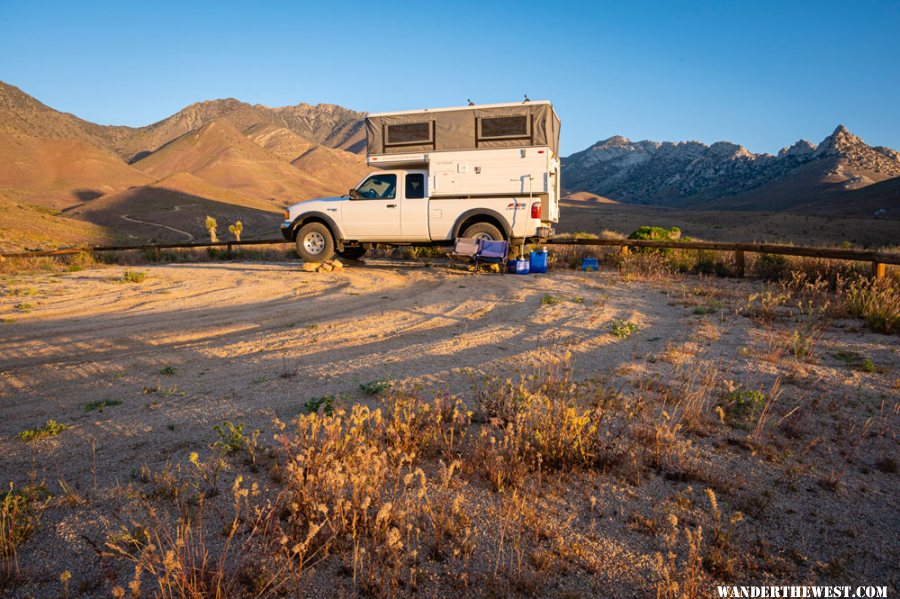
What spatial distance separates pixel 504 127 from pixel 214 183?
157 metres

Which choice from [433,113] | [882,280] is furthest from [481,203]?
[882,280]

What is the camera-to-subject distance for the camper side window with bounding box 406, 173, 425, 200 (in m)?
12.8

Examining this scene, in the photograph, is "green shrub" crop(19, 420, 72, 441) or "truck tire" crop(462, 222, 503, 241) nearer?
"green shrub" crop(19, 420, 72, 441)

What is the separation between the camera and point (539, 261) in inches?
511

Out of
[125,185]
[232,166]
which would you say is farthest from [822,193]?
[125,185]

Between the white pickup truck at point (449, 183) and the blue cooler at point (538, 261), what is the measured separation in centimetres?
45

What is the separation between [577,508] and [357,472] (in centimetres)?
137

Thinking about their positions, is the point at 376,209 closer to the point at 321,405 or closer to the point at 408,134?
the point at 408,134

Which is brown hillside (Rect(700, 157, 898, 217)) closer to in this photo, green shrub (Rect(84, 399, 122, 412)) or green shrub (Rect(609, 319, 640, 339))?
green shrub (Rect(609, 319, 640, 339))

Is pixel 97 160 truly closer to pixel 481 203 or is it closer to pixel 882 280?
pixel 481 203

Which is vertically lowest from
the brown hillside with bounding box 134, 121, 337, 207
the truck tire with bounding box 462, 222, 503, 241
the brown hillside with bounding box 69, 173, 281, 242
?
the truck tire with bounding box 462, 222, 503, 241

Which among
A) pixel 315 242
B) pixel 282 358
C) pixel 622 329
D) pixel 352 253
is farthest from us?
pixel 352 253

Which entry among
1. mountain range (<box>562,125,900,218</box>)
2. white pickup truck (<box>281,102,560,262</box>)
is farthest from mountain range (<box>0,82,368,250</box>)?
mountain range (<box>562,125,900,218</box>)

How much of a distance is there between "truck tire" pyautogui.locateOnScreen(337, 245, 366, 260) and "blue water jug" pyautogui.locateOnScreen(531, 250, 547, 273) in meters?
4.95
